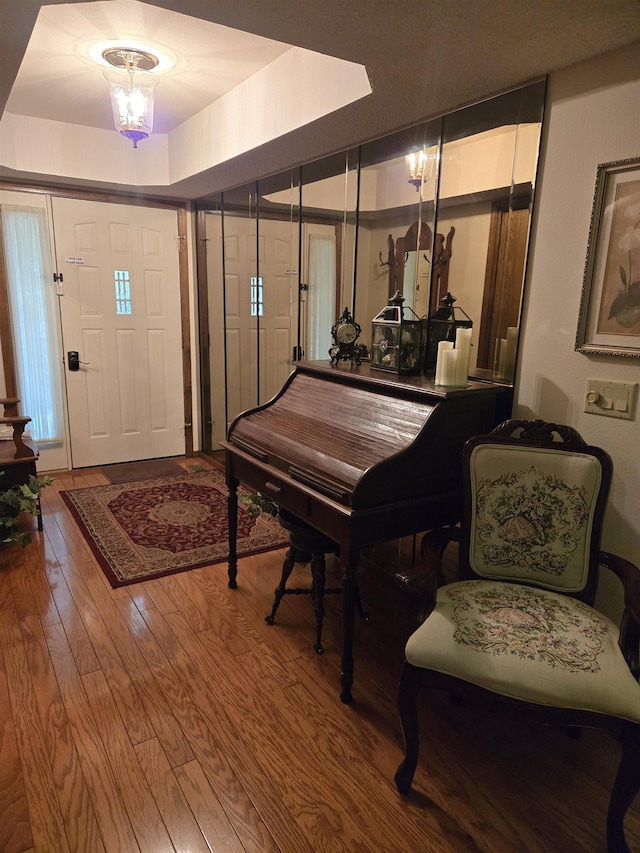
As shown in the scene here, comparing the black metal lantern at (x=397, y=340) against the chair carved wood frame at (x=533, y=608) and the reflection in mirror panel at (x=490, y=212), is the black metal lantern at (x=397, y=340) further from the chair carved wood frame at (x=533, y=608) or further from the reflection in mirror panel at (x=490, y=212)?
the chair carved wood frame at (x=533, y=608)

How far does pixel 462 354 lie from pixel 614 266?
57 centimetres

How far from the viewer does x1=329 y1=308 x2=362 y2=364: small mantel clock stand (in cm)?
269

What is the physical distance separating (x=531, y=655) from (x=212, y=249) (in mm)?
3858

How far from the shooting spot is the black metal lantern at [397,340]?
2305 mm

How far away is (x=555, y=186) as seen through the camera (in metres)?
1.94

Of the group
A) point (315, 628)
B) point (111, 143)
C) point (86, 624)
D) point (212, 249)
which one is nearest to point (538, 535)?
point (315, 628)

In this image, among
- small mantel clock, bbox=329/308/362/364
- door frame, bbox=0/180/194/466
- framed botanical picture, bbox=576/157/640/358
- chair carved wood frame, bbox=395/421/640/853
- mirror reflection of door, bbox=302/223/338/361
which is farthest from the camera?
door frame, bbox=0/180/194/466

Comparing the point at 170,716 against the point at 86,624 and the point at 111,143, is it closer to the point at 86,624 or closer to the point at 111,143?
the point at 86,624

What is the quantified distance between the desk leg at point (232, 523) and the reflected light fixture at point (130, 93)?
1758 millimetres

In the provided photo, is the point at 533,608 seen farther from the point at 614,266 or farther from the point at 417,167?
the point at 417,167

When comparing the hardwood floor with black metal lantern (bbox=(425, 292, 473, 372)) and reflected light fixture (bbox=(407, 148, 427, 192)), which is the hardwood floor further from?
reflected light fixture (bbox=(407, 148, 427, 192))

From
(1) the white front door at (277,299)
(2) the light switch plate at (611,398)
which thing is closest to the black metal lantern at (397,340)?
(2) the light switch plate at (611,398)

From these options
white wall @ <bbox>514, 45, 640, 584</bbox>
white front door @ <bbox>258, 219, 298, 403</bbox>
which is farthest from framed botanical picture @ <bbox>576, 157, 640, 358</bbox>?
white front door @ <bbox>258, 219, 298, 403</bbox>

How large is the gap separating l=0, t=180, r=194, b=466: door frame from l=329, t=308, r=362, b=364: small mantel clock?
2.37 metres
